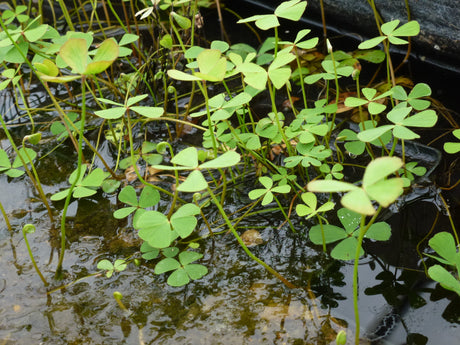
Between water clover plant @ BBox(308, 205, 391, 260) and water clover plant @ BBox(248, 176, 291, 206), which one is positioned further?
water clover plant @ BBox(248, 176, 291, 206)

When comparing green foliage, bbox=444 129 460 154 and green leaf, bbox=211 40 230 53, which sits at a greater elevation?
green leaf, bbox=211 40 230 53

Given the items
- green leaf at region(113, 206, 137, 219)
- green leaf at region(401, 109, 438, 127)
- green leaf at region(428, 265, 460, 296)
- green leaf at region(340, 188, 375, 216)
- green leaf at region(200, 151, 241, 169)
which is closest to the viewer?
green leaf at region(340, 188, 375, 216)

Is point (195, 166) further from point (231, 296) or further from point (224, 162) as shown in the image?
point (231, 296)

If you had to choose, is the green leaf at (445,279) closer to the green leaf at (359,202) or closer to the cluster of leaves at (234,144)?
the cluster of leaves at (234,144)

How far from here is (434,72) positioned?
2.22 m

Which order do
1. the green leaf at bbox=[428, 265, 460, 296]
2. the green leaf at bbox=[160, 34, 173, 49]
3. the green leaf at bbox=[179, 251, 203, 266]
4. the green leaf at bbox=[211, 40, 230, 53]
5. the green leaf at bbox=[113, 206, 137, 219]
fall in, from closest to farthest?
the green leaf at bbox=[428, 265, 460, 296] < the green leaf at bbox=[179, 251, 203, 266] < the green leaf at bbox=[113, 206, 137, 219] < the green leaf at bbox=[211, 40, 230, 53] < the green leaf at bbox=[160, 34, 173, 49]

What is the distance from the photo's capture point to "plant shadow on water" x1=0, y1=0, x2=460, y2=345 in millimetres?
1285

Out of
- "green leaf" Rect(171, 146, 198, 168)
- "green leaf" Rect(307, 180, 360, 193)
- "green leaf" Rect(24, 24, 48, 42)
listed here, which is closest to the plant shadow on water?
"green leaf" Rect(171, 146, 198, 168)

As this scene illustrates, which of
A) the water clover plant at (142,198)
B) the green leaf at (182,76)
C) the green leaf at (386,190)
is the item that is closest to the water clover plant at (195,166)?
the green leaf at (182,76)

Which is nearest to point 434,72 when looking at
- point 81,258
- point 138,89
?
point 138,89

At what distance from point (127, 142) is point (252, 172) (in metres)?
0.57

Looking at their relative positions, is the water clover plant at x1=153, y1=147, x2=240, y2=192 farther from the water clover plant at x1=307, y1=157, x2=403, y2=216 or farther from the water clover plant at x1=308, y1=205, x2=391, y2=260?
the water clover plant at x1=308, y1=205, x2=391, y2=260

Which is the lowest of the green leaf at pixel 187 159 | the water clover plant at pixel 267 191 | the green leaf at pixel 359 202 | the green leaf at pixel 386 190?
the water clover plant at pixel 267 191

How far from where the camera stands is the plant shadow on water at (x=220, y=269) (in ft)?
4.22
